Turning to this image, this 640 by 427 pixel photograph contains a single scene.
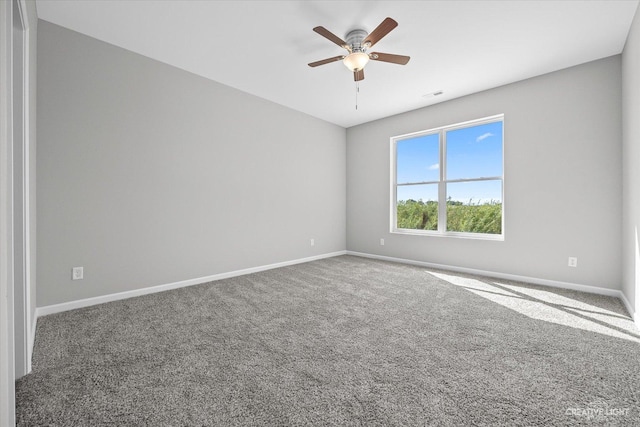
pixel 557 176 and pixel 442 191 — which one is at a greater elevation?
pixel 557 176

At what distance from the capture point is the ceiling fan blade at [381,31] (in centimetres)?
209

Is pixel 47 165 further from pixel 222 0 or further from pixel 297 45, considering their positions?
pixel 297 45

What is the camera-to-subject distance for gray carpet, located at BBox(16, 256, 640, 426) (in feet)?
4.19

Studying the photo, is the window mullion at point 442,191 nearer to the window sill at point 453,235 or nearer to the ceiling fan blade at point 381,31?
the window sill at point 453,235

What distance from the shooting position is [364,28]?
254cm

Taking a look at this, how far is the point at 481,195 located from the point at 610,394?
302cm

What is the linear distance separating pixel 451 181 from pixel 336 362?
3.59m

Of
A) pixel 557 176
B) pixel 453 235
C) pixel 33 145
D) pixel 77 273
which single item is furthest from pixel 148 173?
pixel 557 176

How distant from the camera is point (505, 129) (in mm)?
3662

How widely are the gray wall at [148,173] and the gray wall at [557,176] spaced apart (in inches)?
114

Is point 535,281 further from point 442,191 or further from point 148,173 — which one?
point 148,173

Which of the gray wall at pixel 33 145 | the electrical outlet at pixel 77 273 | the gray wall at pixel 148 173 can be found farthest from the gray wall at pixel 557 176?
the gray wall at pixel 33 145

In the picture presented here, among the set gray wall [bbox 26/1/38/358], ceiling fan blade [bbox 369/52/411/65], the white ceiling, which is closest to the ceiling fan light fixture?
ceiling fan blade [bbox 369/52/411/65]

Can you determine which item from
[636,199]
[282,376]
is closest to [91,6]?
[282,376]
